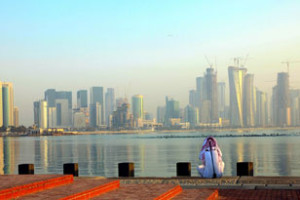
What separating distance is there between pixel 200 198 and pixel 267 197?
3054 mm

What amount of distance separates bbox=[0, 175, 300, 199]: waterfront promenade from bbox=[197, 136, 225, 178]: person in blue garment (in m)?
0.80

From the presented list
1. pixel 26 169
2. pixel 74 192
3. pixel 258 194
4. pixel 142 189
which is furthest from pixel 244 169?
pixel 74 192

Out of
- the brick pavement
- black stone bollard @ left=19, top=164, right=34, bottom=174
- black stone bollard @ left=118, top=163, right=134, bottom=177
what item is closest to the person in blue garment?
the brick pavement

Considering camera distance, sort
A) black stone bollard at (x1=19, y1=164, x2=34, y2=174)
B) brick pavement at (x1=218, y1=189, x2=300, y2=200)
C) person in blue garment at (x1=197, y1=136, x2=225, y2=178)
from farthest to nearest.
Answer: black stone bollard at (x1=19, y1=164, x2=34, y2=174) < person in blue garment at (x1=197, y1=136, x2=225, y2=178) < brick pavement at (x1=218, y1=189, x2=300, y2=200)

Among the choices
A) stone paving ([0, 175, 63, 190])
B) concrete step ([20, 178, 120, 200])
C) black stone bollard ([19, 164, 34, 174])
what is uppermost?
stone paving ([0, 175, 63, 190])

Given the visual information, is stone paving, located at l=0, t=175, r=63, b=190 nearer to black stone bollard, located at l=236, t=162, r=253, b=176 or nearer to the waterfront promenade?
the waterfront promenade

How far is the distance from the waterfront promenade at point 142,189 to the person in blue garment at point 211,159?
80 centimetres

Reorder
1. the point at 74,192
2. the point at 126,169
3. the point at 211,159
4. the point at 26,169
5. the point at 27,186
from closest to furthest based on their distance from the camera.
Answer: the point at 74,192 → the point at 27,186 → the point at 211,159 → the point at 126,169 → the point at 26,169

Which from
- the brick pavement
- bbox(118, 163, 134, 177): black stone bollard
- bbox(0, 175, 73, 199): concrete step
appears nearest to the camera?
bbox(0, 175, 73, 199): concrete step

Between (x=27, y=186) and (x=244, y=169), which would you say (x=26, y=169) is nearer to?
(x=244, y=169)

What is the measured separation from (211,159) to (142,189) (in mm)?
7414

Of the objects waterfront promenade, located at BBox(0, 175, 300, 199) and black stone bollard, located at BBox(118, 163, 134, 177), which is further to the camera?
black stone bollard, located at BBox(118, 163, 134, 177)

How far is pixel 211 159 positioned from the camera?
77.9 ft

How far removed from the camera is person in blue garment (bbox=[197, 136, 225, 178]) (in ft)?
77.9
